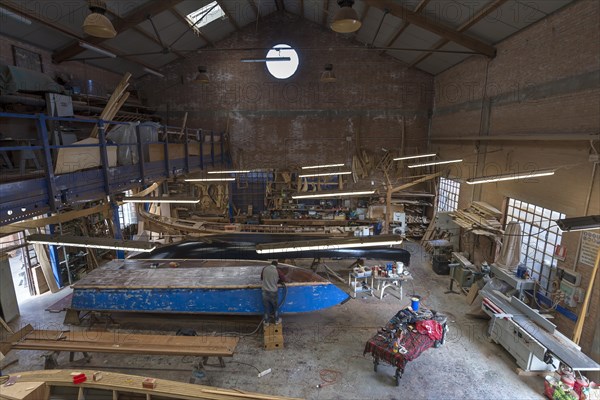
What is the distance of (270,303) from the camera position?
755 cm

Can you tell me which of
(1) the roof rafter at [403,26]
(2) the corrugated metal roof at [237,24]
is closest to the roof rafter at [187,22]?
(2) the corrugated metal roof at [237,24]

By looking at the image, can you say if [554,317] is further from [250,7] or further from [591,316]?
[250,7]

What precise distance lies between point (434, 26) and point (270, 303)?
1002 centimetres

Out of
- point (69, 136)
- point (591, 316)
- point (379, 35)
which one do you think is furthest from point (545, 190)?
point (69, 136)

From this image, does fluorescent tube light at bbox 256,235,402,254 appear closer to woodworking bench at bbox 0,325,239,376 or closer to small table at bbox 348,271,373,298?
woodworking bench at bbox 0,325,239,376

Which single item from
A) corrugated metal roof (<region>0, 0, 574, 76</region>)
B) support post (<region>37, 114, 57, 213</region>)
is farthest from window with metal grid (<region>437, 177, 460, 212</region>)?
support post (<region>37, 114, 57, 213</region>)

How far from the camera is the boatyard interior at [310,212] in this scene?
6.37 m

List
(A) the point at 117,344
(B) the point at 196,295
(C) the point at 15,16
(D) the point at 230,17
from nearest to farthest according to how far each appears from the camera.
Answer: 1. (A) the point at 117,344
2. (B) the point at 196,295
3. (C) the point at 15,16
4. (D) the point at 230,17

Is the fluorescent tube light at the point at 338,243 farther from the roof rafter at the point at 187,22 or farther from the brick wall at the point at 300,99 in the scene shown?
the brick wall at the point at 300,99

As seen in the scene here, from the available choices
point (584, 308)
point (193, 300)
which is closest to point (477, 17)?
point (584, 308)

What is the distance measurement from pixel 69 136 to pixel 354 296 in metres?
9.40

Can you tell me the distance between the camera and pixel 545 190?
7953 mm

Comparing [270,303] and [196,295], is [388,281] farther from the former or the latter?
[196,295]

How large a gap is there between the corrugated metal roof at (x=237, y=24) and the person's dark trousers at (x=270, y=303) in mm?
8746
